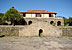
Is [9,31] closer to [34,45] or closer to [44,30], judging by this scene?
[44,30]

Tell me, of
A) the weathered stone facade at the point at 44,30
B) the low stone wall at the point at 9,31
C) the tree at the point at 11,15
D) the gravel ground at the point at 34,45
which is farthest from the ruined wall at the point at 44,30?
the tree at the point at 11,15

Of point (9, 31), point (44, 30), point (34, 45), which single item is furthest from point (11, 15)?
point (34, 45)

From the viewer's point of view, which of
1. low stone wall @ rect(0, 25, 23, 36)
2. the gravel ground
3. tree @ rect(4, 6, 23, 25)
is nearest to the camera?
the gravel ground

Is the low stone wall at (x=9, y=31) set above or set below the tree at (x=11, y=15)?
below

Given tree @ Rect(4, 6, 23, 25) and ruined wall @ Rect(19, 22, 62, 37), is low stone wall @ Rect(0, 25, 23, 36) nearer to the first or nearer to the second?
ruined wall @ Rect(19, 22, 62, 37)

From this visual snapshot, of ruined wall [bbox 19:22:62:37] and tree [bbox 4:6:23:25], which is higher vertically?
tree [bbox 4:6:23:25]

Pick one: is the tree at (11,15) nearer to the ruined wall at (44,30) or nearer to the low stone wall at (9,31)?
the low stone wall at (9,31)

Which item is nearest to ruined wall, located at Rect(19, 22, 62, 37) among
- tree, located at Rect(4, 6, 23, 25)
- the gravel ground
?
the gravel ground

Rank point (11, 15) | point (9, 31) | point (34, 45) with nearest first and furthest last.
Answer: point (34, 45), point (9, 31), point (11, 15)

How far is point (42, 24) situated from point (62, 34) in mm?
5917

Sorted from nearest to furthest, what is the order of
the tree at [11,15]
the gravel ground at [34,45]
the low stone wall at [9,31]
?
the gravel ground at [34,45] < the low stone wall at [9,31] < the tree at [11,15]

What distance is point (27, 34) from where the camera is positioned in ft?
61.0

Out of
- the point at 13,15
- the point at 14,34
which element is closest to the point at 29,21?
the point at 13,15

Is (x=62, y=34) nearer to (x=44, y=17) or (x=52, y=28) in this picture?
(x=52, y=28)
